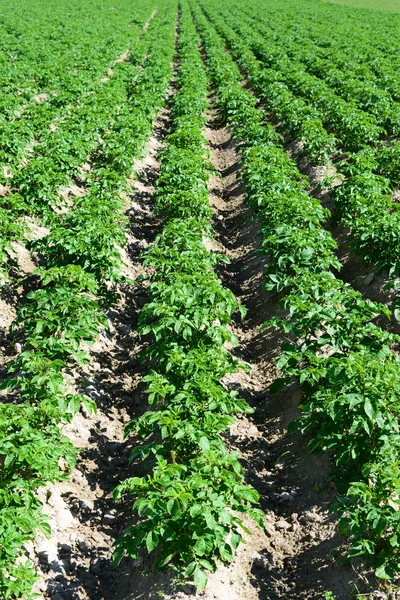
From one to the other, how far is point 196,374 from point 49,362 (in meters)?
1.46

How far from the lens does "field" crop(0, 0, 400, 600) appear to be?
4.42 metres

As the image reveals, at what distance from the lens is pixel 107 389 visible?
701cm

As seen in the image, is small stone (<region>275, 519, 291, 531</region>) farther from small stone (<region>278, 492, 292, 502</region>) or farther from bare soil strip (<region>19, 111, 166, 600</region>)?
bare soil strip (<region>19, 111, 166, 600</region>)

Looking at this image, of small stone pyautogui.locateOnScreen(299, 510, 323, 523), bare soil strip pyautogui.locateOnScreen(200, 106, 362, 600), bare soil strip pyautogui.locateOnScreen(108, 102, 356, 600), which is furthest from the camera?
small stone pyautogui.locateOnScreen(299, 510, 323, 523)

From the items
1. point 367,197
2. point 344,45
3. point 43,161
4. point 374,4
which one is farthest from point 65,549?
point 374,4

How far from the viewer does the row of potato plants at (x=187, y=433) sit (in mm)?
4129

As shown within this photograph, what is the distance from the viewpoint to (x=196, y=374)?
5.41 metres

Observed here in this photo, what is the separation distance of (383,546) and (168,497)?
1763 millimetres

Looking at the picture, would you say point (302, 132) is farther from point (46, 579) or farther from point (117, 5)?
point (117, 5)

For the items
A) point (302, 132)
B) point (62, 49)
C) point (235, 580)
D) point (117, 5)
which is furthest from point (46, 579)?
point (117, 5)

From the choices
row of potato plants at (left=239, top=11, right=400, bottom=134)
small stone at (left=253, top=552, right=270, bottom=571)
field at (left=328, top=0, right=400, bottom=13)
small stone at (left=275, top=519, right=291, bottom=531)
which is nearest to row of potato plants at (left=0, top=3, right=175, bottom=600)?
small stone at (left=253, top=552, right=270, bottom=571)

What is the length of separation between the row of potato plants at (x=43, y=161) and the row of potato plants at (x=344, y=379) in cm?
368

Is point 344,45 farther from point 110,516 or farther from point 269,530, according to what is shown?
point 110,516

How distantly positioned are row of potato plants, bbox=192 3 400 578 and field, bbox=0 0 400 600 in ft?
0.08
